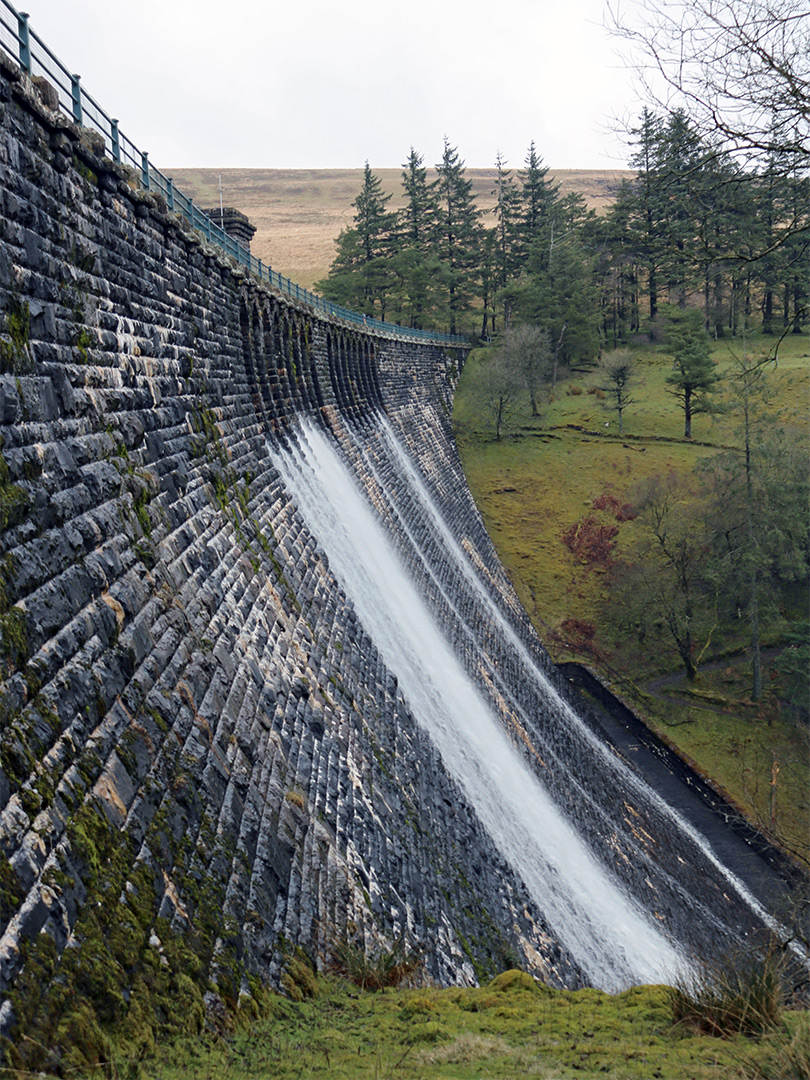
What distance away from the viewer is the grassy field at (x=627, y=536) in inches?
949

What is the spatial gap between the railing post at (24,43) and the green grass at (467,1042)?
780 cm

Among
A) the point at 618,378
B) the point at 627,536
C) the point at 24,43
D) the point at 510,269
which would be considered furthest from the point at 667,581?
the point at 510,269

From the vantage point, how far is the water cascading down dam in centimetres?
480

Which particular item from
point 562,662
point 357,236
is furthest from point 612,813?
point 357,236

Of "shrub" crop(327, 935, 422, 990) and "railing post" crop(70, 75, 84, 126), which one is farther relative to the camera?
"railing post" crop(70, 75, 84, 126)

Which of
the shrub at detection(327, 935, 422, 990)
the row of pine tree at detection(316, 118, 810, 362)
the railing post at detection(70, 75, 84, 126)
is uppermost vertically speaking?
Result: the row of pine tree at detection(316, 118, 810, 362)

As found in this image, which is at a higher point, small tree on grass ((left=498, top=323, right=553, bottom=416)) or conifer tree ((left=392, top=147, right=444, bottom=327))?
conifer tree ((left=392, top=147, right=444, bottom=327))

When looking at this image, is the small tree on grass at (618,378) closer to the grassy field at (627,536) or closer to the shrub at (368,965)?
the grassy field at (627,536)

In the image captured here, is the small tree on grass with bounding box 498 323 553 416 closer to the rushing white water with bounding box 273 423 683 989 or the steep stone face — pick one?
the rushing white water with bounding box 273 423 683 989

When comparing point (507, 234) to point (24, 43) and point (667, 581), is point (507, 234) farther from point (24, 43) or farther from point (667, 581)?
point (24, 43)

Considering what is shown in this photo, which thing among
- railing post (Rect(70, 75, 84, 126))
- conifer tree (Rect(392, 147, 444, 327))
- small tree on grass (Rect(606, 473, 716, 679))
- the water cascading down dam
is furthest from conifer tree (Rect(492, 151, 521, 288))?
railing post (Rect(70, 75, 84, 126))

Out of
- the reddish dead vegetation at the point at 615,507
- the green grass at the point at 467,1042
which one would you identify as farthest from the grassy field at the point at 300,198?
the green grass at the point at 467,1042

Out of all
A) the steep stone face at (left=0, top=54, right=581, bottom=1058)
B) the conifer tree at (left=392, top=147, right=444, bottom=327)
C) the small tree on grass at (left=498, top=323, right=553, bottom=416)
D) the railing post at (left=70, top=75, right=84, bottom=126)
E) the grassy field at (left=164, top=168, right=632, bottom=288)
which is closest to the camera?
the steep stone face at (left=0, top=54, right=581, bottom=1058)

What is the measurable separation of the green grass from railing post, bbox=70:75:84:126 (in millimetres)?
8298
